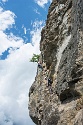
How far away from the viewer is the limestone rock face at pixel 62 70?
22516mm

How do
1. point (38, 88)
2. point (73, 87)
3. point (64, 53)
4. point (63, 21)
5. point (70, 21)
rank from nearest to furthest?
point (73, 87) < point (64, 53) < point (70, 21) < point (63, 21) < point (38, 88)

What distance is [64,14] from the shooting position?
108ft

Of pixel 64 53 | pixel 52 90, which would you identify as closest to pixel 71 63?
pixel 64 53

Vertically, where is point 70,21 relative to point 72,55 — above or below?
above

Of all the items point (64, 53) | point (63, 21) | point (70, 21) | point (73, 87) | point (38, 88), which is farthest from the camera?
point (38, 88)

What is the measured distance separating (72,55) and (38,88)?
1218cm

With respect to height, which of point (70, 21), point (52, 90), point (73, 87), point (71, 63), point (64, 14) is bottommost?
point (73, 87)

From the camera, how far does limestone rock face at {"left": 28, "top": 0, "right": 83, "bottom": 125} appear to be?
22.5 m

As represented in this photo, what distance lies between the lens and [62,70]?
26469mm

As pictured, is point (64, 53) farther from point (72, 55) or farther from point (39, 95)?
point (39, 95)

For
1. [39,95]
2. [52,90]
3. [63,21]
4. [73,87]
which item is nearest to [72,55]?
Answer: [73,87]

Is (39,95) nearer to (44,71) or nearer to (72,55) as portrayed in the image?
(44,71)

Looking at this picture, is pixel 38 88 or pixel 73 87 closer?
pixel 73 87

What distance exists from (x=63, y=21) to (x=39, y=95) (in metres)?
8.06
